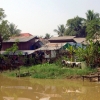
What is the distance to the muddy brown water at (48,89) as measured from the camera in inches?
507

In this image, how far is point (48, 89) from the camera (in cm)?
1547

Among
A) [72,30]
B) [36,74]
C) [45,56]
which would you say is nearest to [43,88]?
[36,74]

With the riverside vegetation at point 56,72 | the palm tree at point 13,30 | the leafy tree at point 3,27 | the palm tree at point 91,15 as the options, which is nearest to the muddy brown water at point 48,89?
the riverside vegetation at point 56,72

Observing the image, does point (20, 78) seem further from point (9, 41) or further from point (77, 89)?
point (9, 41)

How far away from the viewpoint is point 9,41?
30500 mm

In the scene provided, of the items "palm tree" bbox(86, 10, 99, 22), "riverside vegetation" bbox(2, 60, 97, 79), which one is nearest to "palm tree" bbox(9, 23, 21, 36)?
"palm tree" bbox(86, 10, 99, 22)

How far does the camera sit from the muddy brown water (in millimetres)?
12867

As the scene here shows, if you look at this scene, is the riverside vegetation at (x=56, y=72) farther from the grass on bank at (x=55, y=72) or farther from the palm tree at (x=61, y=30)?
the palm tree at (x=61, y=30)

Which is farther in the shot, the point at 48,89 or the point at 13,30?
the point at 13,30

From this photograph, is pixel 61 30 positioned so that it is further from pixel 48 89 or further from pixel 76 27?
pixel 48 89

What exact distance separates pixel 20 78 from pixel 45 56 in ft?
25.8

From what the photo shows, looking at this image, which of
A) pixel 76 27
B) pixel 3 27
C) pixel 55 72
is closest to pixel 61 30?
pixel 76 27

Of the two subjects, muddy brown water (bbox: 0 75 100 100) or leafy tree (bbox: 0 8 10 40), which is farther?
leafy tree (bbox: 0 8 10 40)

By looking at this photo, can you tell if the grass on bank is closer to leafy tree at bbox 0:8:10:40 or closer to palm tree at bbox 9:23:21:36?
leafy tree at bbox 0:8:10:40
